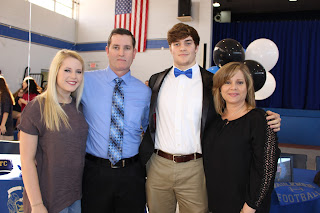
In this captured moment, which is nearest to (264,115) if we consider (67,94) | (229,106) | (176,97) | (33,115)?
(229,106)

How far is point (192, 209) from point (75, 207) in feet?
2.76

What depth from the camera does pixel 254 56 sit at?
334 cm

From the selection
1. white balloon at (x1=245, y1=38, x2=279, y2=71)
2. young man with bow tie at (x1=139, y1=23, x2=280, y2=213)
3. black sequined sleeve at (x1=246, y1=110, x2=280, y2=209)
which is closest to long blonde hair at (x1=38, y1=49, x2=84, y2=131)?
young man with bow tie at (x1=139, y1=23, x2=280, y2=213)

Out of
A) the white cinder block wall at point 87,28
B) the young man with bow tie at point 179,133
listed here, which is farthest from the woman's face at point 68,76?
the white cinder block wall at point 87,28

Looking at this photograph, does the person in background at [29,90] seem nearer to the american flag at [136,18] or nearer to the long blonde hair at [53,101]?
the long blonde hair at [53,101]

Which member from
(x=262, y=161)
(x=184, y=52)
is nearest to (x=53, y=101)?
(x=184, y=52)

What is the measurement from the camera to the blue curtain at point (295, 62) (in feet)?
27.1

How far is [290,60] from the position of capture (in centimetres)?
854

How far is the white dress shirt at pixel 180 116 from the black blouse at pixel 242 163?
0.24m

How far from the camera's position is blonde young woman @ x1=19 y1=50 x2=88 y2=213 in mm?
1462

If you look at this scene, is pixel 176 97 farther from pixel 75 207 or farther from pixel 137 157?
pixel 75 207

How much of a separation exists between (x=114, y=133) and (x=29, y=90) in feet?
7.33

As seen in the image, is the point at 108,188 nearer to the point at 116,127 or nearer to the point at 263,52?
the point at 116,127

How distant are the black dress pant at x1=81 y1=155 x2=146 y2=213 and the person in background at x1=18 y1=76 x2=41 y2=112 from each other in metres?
1.92
